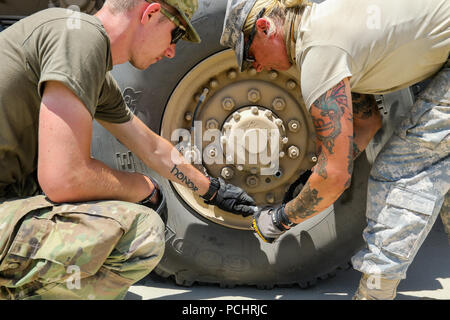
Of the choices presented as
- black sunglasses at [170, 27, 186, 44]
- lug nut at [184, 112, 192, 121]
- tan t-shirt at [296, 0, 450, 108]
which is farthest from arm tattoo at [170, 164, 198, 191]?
tan t-shirt at [296, 0, 450, 108]

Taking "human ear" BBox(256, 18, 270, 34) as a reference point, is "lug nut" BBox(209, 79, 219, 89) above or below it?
below

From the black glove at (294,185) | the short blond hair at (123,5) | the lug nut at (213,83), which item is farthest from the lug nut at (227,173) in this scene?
the short blond hair at (123,5)

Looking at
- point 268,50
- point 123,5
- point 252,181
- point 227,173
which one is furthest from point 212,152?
point 123,5

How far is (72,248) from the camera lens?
1.39 meters

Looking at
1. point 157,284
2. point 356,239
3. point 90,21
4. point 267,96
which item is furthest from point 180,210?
point 90,21

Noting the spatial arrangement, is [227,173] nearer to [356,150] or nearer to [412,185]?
[356,150]

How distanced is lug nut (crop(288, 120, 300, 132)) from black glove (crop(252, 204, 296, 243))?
0.38 metres

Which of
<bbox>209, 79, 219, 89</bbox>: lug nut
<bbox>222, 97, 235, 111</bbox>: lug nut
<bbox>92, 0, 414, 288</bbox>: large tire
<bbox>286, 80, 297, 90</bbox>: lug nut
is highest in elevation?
<bbox>286, 80, 297, 90</bbox>: lug nut

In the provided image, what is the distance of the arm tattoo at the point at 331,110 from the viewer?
1.56m

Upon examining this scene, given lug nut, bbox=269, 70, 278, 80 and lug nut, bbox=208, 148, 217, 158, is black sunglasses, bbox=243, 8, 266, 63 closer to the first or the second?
lug nut, bbox=269, 70, 278, 80

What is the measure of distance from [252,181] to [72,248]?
3.13 feet

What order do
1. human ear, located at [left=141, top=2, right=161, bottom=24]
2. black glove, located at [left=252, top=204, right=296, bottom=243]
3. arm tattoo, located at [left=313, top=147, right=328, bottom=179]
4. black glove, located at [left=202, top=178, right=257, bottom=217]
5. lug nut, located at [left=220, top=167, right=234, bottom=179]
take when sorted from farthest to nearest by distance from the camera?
lug nut, located at [left=220, top=167, right=234, bottom=179], black glove, located at [left=202, top=178, right=257, bottom=217], black glove, located at [left=252, top=204, right=296, bottom=243], arm tattoo, located at [left=313, top=147, right=328, bottom=179], human ear, located at [left=141, top=2, right=161, bottom=24]

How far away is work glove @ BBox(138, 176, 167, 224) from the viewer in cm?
191

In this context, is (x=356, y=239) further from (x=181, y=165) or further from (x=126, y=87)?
(x=126, y=87)
